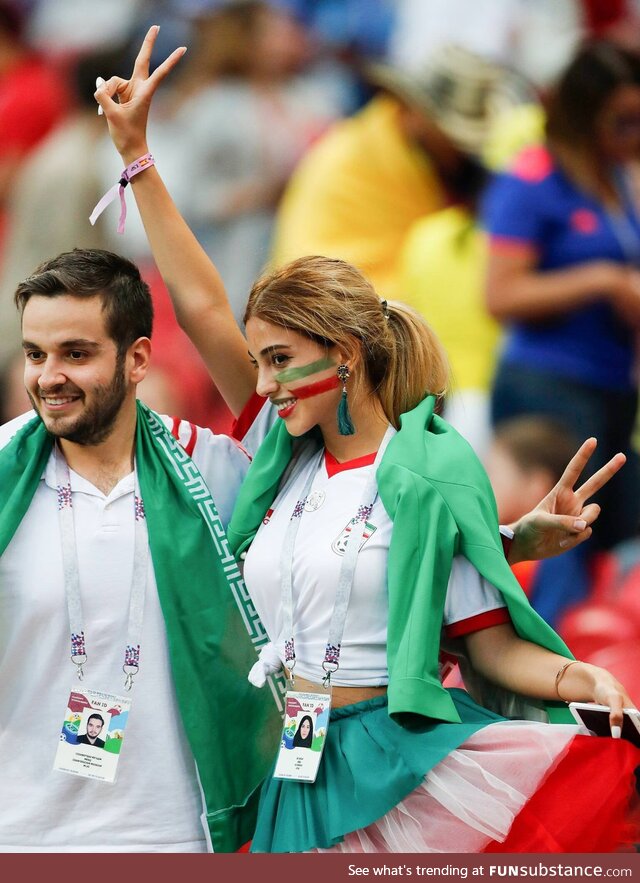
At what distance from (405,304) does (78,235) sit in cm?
386

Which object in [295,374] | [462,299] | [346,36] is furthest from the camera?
[346,36]

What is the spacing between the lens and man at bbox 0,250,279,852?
2779mm

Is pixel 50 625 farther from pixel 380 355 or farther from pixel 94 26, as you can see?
pixel 94 26

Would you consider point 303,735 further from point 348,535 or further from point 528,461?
point 528,461

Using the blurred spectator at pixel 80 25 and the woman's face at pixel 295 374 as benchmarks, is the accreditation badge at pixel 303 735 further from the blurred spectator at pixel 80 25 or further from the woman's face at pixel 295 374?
the blurred spectator at pixel 80 25

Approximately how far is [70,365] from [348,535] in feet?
2.08

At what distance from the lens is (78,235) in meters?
6.62

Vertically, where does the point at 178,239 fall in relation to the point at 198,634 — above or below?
above

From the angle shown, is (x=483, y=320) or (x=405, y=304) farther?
(x=483, y=320)

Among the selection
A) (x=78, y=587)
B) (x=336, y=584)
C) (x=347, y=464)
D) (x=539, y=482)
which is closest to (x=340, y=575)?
(x=336, y=584)

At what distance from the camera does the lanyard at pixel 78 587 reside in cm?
278

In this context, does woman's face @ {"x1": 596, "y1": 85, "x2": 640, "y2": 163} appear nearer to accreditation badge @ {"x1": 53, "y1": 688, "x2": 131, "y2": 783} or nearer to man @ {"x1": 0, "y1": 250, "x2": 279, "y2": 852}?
man @ {"x1": 0, "y1": 250, "x2": 279, "y2": 852}

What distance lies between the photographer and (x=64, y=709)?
2783mm

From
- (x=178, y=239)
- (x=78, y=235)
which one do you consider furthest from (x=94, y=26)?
(x=178, y=239)
